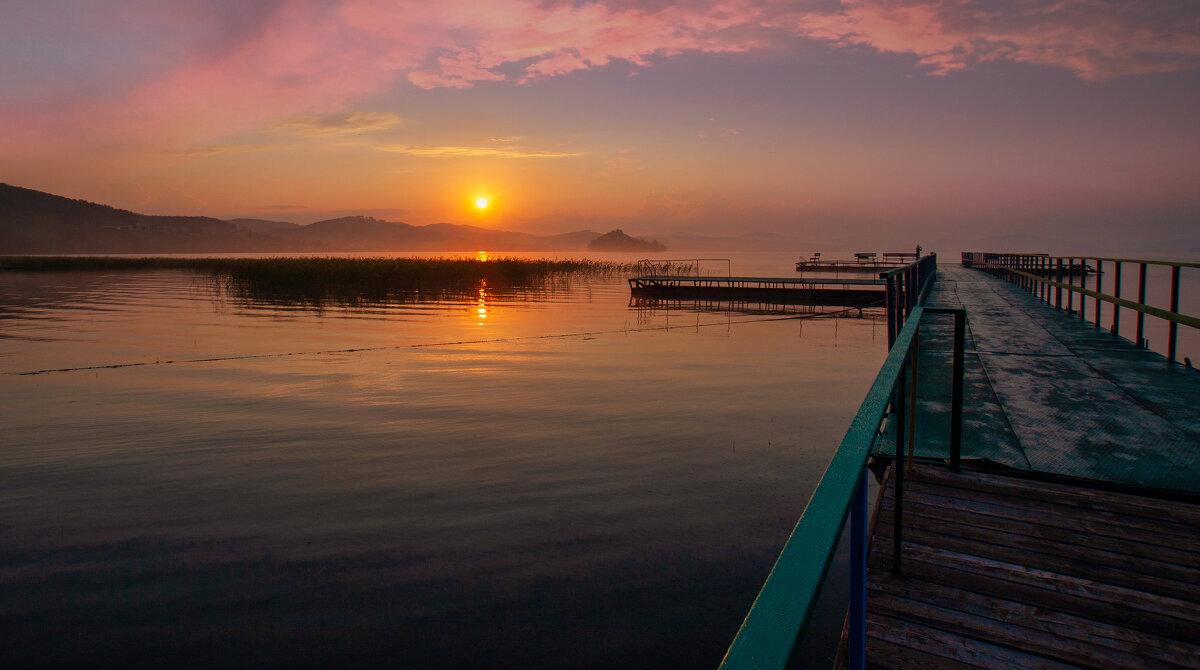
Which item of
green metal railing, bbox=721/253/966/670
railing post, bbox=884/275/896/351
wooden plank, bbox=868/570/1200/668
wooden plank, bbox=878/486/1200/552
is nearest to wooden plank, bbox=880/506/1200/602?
wooden plank, bbox=878/486/1200/552

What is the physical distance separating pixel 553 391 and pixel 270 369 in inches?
246

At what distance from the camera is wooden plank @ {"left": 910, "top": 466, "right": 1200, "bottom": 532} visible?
4.32 meters

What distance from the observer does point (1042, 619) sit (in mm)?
3217

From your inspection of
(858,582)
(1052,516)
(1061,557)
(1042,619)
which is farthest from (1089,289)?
(858,582)

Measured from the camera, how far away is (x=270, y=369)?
14539 mm

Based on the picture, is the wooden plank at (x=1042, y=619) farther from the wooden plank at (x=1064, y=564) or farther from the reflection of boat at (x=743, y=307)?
the reflection of boat at (x=743, y=307)

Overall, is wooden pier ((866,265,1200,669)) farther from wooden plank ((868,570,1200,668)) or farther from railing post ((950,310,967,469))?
railing post ((950,310,967,469))

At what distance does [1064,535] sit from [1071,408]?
11.2ft

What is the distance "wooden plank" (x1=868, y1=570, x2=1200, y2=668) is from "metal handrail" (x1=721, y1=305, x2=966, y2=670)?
177cm

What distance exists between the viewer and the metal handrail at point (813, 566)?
3.19ft

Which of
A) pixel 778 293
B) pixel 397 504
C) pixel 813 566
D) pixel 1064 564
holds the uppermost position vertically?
pixel 813 566

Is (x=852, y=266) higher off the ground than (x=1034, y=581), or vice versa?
(x=852, y=266)

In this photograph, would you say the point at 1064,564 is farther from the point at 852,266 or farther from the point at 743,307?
the point at 852,266

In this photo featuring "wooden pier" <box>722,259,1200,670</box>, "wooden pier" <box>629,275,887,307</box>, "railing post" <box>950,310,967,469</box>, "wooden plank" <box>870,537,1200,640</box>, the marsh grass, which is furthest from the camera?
the marsh grass
